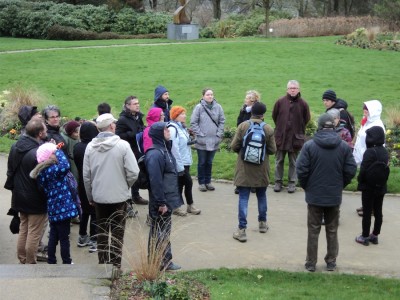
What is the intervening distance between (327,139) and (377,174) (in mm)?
1217

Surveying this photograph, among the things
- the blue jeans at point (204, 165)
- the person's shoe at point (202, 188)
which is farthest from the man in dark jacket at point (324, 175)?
the person's shoe at point (202, 188)

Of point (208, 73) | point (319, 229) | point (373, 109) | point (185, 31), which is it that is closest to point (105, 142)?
point (319, 229)

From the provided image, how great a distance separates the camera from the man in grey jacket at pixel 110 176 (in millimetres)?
7055

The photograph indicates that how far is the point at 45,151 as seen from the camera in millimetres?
6898

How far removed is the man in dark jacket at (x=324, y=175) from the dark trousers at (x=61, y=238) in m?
2.76

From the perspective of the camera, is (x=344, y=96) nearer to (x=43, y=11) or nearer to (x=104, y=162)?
(x=104, y=162)

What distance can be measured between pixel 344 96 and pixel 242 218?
37.1ft

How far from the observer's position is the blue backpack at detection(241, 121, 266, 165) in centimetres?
829

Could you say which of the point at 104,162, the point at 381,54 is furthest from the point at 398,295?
the point at 381,54

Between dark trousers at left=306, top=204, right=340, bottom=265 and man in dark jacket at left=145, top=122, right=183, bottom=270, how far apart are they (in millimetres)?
1594

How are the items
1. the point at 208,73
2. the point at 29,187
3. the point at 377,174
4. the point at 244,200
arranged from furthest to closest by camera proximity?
the point at 208,73
the point at 244,200
the point at 377,174
the point at 29,187

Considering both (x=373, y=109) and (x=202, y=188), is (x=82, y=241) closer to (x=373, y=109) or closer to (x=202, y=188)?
(x=202, y=188)

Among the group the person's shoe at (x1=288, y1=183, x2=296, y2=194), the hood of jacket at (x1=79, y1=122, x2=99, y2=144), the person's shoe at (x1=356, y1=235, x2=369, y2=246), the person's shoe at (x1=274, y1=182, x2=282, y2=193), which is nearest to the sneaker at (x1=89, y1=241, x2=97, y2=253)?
the hood of jacket at (x1=79, y1=122, x2=99, y2=144)

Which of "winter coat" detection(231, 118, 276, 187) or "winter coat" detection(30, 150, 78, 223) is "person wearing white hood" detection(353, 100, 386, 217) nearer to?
"winter coat" detection(231, 118, 276, 187)
